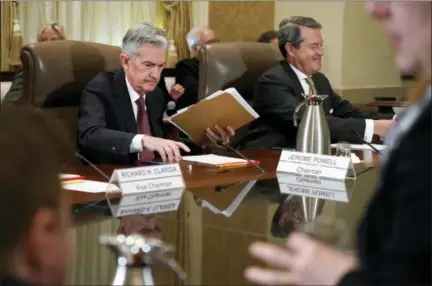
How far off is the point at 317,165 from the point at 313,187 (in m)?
0.20

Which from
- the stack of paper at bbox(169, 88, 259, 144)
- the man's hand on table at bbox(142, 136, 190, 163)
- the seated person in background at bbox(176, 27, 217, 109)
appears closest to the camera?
the man's hand on table at bbox(142, 136, 190, 163)

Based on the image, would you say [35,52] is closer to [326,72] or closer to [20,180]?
[20,180]

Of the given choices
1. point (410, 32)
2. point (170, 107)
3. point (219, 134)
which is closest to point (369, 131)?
point (219, 134)

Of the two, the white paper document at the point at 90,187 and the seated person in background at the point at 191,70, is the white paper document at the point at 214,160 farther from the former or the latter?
the seated person in background at the point at 191,70

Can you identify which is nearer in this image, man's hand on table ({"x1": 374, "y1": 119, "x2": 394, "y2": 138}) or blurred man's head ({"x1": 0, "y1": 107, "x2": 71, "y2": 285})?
blurred man's head ({"x1": 0, "y1": 107, "x2": 71, "y2": 285})

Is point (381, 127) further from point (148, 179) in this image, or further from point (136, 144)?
point (148, 179)

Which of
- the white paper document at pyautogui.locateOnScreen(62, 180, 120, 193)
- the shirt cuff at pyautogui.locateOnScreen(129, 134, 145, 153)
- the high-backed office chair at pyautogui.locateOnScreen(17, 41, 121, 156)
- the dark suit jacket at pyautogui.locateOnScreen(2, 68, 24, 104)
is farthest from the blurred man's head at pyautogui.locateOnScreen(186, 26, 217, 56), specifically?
the white paper document at pyautogui.locateOnScreen(62, 180, 120, 193)

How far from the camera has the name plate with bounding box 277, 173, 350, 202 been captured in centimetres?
222

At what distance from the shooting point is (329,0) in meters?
6.15

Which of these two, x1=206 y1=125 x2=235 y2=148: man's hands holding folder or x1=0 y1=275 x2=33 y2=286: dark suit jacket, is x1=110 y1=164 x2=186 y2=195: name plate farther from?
x1=0 y1=275 x2=33 y2=286: dark suit jacket

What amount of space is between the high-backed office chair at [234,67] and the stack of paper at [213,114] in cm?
70

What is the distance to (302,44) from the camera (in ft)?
11.9

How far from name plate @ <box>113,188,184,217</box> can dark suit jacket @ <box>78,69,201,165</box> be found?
614 millimetres

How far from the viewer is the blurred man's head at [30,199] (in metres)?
0.86
